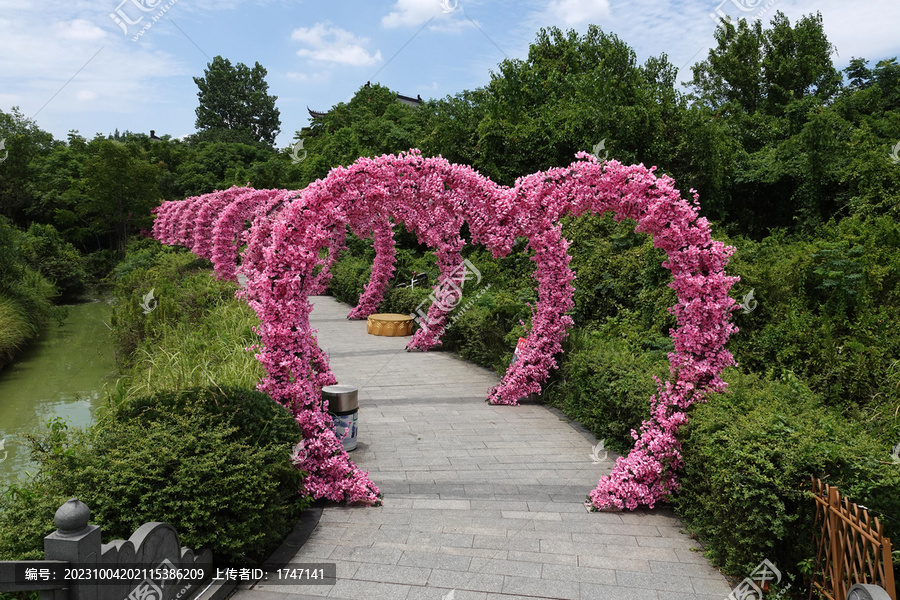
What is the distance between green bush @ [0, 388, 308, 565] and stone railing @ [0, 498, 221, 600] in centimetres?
33

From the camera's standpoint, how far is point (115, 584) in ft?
9.81

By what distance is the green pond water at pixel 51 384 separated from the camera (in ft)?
28.1

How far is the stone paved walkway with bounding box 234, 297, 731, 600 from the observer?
404 cm

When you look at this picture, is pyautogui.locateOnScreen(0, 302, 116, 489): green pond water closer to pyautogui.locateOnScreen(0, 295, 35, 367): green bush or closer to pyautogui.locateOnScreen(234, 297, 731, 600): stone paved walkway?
pyautogui.locateOnScreen(0, 295, 35, 367): green bush

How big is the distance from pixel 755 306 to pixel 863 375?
1.68 metres

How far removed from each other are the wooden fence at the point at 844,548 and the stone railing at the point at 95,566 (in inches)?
152

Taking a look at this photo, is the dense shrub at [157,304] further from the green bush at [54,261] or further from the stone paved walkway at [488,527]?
the green bush at [54,261]

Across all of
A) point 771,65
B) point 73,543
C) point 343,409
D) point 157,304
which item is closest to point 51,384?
point 157,304

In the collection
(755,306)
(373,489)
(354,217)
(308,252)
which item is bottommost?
(373,489)

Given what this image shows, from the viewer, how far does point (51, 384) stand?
12320 mm

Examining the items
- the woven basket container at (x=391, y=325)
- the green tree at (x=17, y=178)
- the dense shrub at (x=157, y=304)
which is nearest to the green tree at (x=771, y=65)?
the woven basket container at (x=391, y=325)

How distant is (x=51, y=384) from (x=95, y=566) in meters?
11.6

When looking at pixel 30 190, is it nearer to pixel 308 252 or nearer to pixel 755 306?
pixel 308 252

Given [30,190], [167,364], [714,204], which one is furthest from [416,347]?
[30,190]
